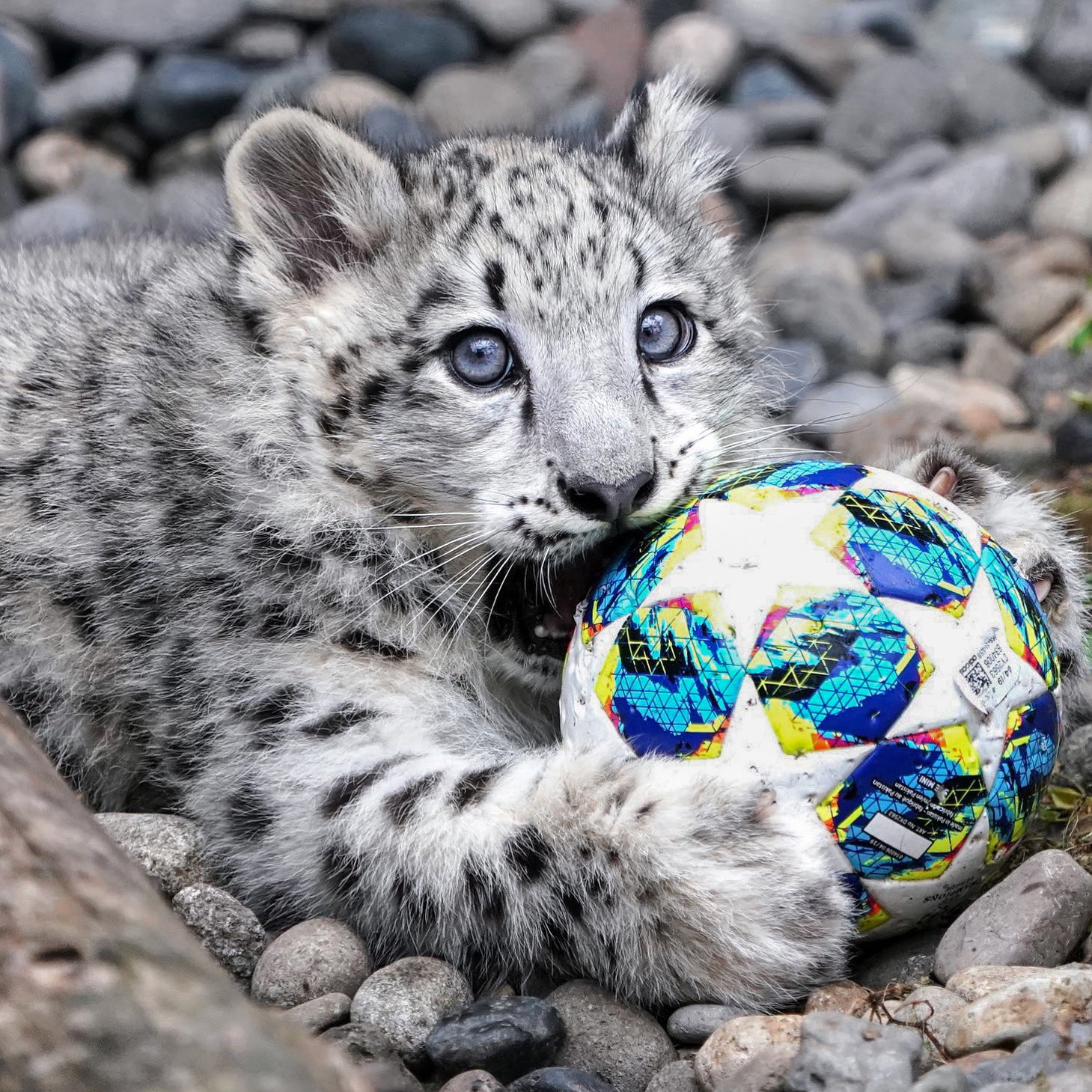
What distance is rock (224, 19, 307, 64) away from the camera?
11.7 metres

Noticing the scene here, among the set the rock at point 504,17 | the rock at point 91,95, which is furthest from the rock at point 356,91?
the rock at point 91,95

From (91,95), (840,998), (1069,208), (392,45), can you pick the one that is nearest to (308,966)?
(840,998)

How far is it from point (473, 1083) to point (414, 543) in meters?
1.59

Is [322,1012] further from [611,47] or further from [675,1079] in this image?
[611,47]

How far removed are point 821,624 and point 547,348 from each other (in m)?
1.07

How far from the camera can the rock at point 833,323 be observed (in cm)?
840

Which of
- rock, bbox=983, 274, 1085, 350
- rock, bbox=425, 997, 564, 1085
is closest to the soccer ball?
rock, bbox=425, 997, 564, 1085

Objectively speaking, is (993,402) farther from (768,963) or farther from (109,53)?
(109,53)

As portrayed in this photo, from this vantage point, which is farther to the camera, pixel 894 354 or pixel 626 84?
pixel 626 84

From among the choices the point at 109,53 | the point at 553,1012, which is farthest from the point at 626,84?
the point at 553,1012

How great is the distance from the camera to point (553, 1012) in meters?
3.43

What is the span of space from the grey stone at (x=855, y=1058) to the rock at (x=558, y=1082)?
Answer: 45 cm

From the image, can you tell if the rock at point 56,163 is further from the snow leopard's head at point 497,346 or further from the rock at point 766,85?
the snow leopard's head at point 497,346

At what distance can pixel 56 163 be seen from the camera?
10828 mm
